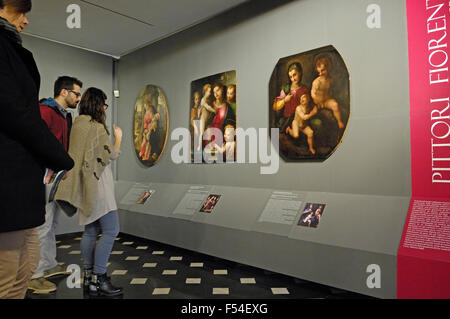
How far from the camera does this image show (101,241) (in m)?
2.79

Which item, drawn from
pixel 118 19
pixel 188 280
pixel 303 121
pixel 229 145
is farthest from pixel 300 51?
pixel 118 19

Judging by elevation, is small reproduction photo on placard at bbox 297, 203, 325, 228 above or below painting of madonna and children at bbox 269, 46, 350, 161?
below

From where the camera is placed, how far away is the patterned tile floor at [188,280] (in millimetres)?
3002

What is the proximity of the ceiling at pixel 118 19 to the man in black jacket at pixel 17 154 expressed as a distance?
3.61m

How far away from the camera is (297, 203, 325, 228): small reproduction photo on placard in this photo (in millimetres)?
3324

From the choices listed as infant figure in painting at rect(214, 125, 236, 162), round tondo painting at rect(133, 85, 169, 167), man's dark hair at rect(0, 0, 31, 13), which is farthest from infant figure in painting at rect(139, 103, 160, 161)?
man's dark hair at rect(0, 0, 31, 13)

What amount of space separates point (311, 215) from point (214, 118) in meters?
2.20

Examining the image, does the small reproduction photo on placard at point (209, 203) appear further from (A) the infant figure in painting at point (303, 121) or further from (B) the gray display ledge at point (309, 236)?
(A) the infant figure in painting at point (303, 121)

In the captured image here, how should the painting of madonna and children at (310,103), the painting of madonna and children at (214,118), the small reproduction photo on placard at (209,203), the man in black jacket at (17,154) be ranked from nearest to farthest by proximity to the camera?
the man in black jacket at (17,154) → the painting of madonna and children at (310,103) → the small reproduction photo on placard at (209,203) → the painting of madonna and children at (214,118)

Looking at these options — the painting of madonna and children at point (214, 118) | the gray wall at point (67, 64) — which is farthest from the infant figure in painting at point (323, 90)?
the gray wall at point (67, 64)

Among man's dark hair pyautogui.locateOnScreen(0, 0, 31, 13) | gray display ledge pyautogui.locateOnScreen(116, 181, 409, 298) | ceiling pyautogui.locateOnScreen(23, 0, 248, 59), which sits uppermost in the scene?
ceiling pyautogui.locateOnScreen(23, 0, 248, 59)

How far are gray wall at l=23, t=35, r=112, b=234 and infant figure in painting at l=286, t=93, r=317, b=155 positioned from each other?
4.61 meters

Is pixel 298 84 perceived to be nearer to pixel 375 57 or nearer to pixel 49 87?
Answer: pixel 375 57

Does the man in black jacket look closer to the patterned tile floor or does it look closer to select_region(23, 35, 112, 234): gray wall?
the patterned tile floor
